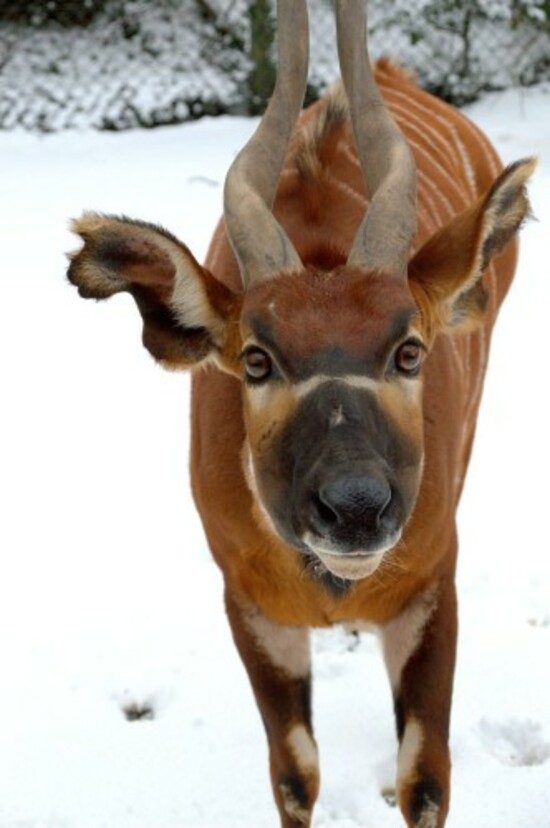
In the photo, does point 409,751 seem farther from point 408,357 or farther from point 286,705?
point 408,357

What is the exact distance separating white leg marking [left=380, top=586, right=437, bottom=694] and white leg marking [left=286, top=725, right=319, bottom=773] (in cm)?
24

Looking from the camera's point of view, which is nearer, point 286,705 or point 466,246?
point 466,246

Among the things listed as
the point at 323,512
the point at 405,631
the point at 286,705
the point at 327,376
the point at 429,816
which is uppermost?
the point at 327,376

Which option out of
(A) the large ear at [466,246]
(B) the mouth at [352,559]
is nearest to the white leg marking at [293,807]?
(B) the mouth at [352,559]

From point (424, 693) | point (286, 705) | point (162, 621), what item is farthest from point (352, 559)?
point (162, 621)

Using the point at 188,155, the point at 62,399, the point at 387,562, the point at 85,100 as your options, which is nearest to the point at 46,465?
the point at 62,399

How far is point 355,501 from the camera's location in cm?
218

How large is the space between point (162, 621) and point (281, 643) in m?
1.13

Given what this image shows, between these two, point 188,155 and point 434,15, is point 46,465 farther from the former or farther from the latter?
point 434,15

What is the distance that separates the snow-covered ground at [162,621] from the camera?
3529 millimetres

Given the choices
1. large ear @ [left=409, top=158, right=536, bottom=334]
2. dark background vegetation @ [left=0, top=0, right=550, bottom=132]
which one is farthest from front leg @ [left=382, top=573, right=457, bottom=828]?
dark background vegetation @ [left=0, top=0, right=550, bottom=132]

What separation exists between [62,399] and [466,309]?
3.06 metres

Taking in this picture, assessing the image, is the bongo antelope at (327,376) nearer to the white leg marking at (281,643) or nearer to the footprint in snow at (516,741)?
the white leg marking at (281,643)

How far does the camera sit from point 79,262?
8.51ft
